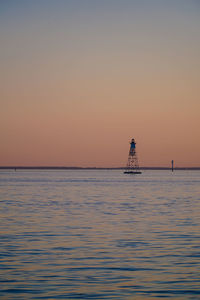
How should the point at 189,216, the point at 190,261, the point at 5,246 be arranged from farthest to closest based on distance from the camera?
the point at 189,216
the point at 5,246
the point at 190,261

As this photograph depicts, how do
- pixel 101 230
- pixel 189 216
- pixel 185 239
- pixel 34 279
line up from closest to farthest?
pixel 34 279
pixel 185 239
pixel 101 230
pixel 189 216

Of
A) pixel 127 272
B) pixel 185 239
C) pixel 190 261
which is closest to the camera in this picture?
pixel 127 272

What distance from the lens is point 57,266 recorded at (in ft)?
63.1

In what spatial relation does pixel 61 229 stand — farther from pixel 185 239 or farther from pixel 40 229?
pixel 185 239

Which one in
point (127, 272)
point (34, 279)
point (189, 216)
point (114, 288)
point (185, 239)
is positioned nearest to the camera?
point (114, 288)

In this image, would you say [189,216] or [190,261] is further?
[189,216]

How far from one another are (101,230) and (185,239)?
18.1 feet

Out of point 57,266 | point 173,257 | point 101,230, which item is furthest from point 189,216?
point 57,266

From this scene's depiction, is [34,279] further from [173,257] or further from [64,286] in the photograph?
[173,257]

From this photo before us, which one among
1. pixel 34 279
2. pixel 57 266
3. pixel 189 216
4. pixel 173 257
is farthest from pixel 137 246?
pixel 189 216

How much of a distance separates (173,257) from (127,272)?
3772 mm

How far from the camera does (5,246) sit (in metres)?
24.0

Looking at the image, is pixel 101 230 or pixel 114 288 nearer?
pixel 114 288

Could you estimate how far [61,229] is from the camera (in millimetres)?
30828
